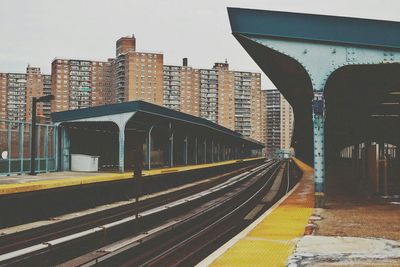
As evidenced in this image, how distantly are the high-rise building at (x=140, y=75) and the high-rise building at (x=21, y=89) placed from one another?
46.8m

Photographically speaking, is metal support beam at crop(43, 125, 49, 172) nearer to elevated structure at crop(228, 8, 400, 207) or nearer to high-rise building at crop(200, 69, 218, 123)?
elevated structure at crop(228, 8, 400, 207)

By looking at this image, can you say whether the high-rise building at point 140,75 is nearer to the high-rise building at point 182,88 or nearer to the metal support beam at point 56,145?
the high-rise building at point 182,88

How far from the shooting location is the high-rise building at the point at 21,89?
16662cm

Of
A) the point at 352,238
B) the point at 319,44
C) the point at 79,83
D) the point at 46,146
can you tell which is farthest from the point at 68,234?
the point at 79,83

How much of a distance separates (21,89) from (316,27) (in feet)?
563

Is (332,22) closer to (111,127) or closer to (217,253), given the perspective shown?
(217,253)

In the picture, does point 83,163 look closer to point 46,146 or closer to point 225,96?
point 46,146

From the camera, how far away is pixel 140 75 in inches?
5285

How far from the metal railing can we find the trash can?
1.38 meters

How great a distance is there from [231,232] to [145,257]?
15.0ft

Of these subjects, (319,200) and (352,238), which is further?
(319,200)

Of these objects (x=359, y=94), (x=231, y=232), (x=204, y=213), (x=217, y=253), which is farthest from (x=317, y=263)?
(x=359, y=94)

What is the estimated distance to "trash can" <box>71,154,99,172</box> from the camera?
27500 millimetres

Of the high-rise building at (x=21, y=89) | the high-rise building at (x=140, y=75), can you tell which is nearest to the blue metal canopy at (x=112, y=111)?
the high-rise building at (x=140, y=75)
